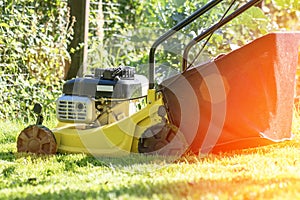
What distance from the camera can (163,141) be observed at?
15.6 ft

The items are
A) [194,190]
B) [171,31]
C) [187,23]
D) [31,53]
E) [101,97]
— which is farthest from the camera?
[31,53]

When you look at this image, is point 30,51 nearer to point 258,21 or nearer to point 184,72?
point 258,21

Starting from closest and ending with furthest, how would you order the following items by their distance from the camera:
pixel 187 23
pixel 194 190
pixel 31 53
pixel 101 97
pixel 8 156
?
pixel 194 190 < pixel 187 23 < pixel 8 156 < pixel 101 97 < pixel 31 53

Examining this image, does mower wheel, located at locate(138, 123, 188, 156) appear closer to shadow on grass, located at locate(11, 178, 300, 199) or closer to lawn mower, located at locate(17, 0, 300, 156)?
lawn mower, located at locate(17, 0, 300, 156)

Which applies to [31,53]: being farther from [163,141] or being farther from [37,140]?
[163,141]

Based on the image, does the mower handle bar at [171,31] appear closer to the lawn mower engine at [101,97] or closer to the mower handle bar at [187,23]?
the mower handle bar at [187,23]

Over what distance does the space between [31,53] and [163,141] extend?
114 inches

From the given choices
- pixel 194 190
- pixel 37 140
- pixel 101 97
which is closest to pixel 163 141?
pixel 101 97

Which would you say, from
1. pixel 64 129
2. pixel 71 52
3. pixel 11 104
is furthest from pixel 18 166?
pixel 71 52

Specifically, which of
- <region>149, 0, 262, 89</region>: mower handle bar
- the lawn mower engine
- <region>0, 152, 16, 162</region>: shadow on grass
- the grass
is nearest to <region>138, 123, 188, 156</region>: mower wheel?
the grass

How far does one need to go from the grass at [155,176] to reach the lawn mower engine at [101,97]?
1.12ft

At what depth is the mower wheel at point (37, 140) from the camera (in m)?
5.04

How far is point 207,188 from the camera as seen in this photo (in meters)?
3.52

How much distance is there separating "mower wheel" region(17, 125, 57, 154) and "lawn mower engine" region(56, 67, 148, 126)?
0.80ft
